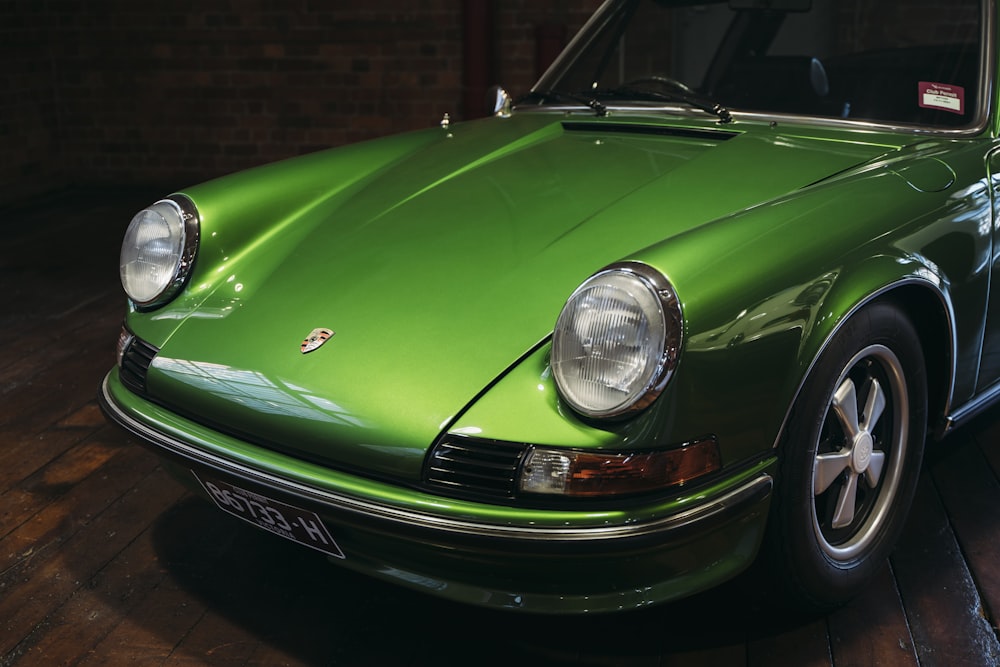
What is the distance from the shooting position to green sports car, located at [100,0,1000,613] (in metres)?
1.76

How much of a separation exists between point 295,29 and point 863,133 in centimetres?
473

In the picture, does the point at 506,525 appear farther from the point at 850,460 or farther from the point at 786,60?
the point at 786,60

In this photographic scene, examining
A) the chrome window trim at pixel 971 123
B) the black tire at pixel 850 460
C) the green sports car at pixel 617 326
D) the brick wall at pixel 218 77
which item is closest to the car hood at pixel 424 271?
the green sports car at pixel 617 326

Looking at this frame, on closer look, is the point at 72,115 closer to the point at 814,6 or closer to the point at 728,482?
the point at 814,6

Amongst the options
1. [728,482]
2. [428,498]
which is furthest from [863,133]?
[428,498]

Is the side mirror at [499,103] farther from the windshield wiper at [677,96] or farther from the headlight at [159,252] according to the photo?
the headlight at [159,252]

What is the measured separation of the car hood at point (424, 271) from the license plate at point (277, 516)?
10 centimetres

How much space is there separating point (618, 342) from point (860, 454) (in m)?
0.69

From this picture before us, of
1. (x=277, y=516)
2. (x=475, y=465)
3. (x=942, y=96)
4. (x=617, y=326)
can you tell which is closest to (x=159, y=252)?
(x=277, y=516)

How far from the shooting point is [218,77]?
6711mm

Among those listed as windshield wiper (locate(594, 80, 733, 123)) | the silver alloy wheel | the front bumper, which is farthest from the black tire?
windshield wiper (locate(594, 80, 733, 123))

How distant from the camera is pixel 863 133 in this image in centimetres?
254

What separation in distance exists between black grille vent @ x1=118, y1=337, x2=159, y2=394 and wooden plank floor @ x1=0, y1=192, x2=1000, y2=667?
0.47 m

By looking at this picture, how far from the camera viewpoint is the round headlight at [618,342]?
1.73 metres
